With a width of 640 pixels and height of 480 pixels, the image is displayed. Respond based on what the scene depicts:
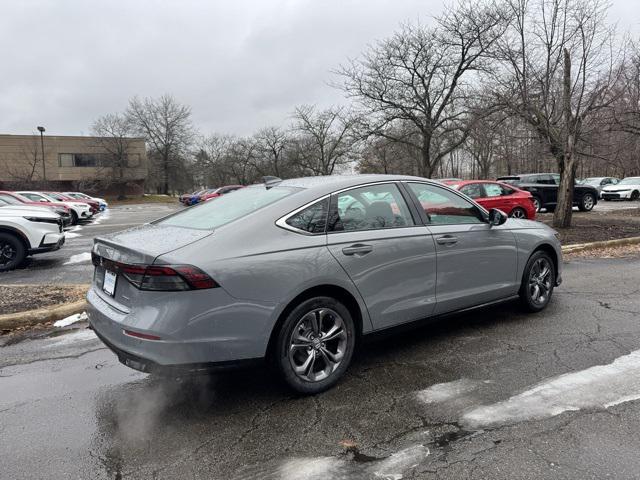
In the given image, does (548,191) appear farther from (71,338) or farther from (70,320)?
(71,338)

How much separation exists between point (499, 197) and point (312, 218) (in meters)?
12.2

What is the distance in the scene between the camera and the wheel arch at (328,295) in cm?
310

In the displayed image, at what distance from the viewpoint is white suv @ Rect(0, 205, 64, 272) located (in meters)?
8.52

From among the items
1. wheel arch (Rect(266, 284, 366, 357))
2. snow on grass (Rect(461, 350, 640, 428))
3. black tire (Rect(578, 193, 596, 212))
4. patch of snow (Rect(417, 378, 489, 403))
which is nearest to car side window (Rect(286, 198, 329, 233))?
wheel arch (Rect(266, 284, 366, 357))

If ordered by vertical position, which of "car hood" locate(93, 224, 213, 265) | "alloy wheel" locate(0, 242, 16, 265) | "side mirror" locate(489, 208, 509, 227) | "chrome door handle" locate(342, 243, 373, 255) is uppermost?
"side mirror" locate(489, 208, 509, 227)

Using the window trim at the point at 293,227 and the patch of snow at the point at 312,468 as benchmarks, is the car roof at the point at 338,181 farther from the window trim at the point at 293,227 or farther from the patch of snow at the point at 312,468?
the patch of snow at the point at 312,468

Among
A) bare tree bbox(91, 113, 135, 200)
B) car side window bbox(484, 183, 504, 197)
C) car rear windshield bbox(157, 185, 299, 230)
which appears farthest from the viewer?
bare tree bbox(91, 113, 135, 200)

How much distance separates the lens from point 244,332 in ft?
9.60

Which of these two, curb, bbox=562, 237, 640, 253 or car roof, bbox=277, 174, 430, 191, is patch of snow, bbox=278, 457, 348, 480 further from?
curb, bbox=562, 237, 640, 253

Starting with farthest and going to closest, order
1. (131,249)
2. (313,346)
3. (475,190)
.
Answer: (475,190), (313,346), (131,249)

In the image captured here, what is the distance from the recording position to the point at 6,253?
8.59m

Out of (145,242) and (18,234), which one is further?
(18,234)

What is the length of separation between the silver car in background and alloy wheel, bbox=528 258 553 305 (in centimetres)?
78

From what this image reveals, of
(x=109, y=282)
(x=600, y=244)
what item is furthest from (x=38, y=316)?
(x=600, y=244)
